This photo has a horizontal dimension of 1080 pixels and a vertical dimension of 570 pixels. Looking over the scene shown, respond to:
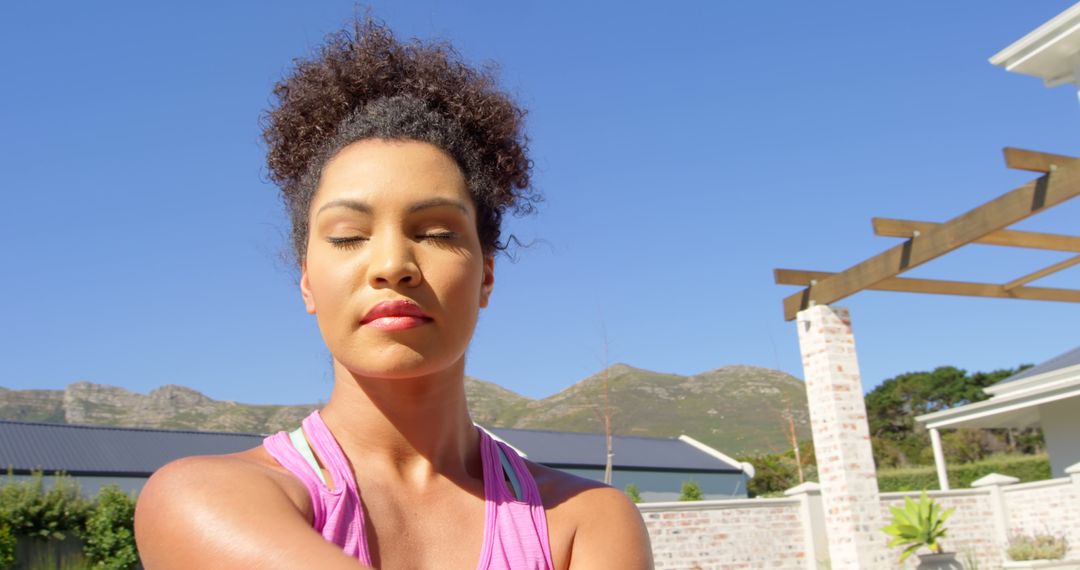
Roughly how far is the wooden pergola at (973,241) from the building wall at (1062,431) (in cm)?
444

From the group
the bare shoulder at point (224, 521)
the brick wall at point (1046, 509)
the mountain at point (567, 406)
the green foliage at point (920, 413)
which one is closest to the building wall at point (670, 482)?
the green foliage at point (920, 413)

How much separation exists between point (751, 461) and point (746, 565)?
77.9 ft

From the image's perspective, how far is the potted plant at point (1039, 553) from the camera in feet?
35.7

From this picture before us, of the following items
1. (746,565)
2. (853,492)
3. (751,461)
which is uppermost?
(751,461)

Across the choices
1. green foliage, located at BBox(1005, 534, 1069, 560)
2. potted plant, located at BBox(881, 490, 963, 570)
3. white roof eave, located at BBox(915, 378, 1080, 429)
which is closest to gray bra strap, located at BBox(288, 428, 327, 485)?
potted plant, located at BBox(881, 490, 963, 570)

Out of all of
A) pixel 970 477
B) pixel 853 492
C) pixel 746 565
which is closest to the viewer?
pixel 853 492

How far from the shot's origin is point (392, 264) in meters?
1.00

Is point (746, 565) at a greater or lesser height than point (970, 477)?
lesser

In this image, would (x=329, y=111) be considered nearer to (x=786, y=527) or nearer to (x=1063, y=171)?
(x=1063, y=171)

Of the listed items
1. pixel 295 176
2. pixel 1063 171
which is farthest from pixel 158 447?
pixel 295 176

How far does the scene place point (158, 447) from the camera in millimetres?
25000

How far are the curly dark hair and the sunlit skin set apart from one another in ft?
0.15

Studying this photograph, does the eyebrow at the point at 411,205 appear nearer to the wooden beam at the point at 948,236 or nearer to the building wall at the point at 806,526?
the wooden beam at the point at 948,236

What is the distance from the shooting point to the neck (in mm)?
1064
